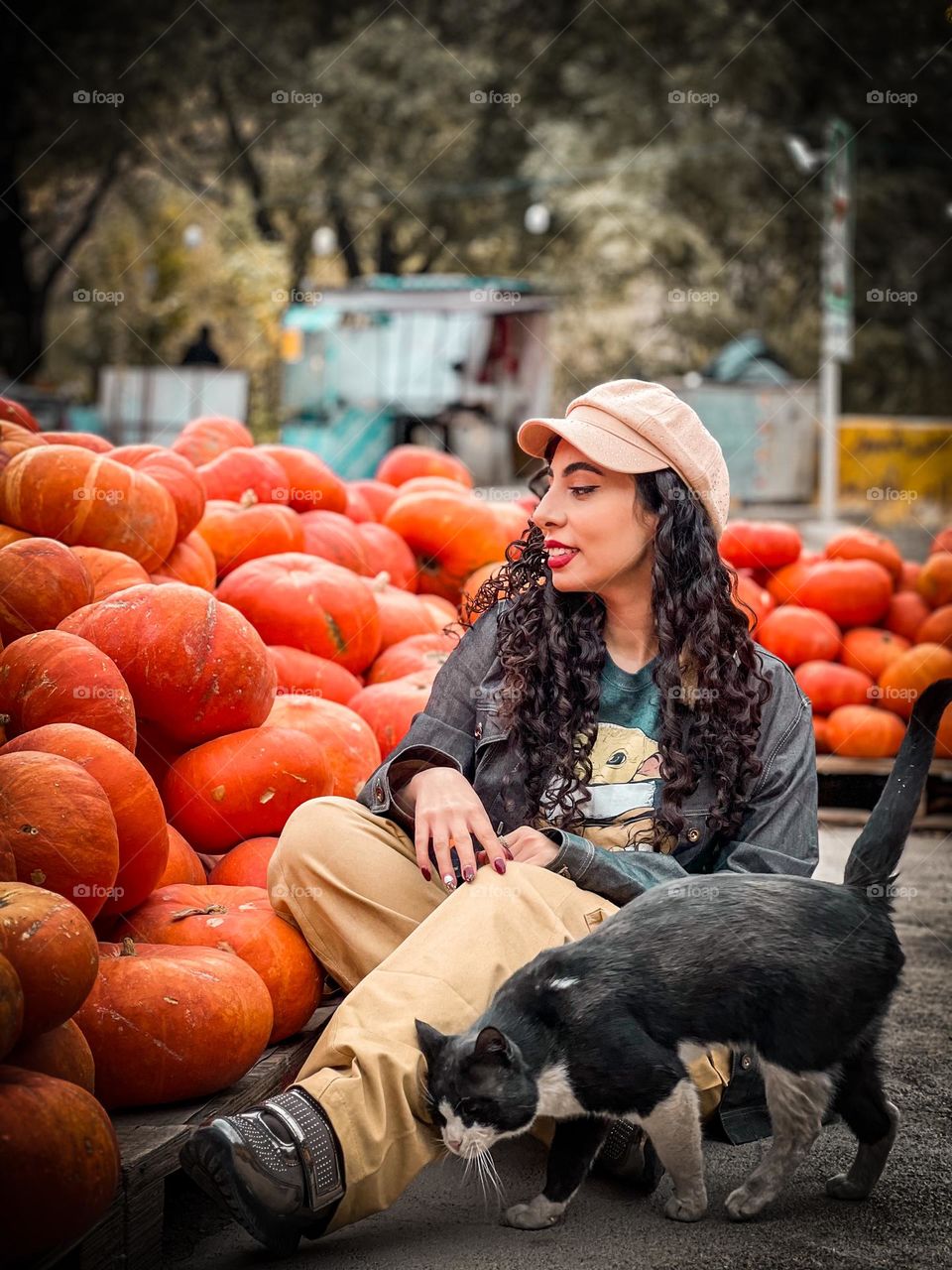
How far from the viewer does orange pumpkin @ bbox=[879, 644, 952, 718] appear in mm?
5918

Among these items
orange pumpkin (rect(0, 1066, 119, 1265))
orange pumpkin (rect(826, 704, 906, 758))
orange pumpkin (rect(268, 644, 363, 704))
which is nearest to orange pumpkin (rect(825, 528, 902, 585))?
orange pumpkin (rect(826, 704, 906, 758))

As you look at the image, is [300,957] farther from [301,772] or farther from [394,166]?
[394,166]

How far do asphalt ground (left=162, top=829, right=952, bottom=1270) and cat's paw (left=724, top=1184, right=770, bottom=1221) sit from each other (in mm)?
18

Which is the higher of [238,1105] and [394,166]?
[394,166]

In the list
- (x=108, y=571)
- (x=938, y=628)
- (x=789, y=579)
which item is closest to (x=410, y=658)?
(x=108, y=571)

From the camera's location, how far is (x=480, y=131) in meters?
22.6

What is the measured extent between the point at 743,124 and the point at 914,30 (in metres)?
3.09

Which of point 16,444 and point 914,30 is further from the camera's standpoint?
point 914,30

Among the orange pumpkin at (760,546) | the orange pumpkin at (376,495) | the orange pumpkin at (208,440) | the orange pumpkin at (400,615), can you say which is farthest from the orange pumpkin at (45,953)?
the orange pumpkin at (760,546)

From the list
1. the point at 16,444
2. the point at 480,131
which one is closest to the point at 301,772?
the point at 16,444

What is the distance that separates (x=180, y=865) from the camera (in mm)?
3105

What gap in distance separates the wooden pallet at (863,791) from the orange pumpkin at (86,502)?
123 inches

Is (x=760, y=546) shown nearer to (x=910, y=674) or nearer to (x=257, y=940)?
(x=910, y=674)

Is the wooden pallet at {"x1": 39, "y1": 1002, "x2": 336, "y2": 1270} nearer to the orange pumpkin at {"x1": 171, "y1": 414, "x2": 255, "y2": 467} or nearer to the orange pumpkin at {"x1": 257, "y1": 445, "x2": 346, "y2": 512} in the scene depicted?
the orange pumpkin at {"x1": 257, "y1": 445, "x2": 346, "y2": 512}
